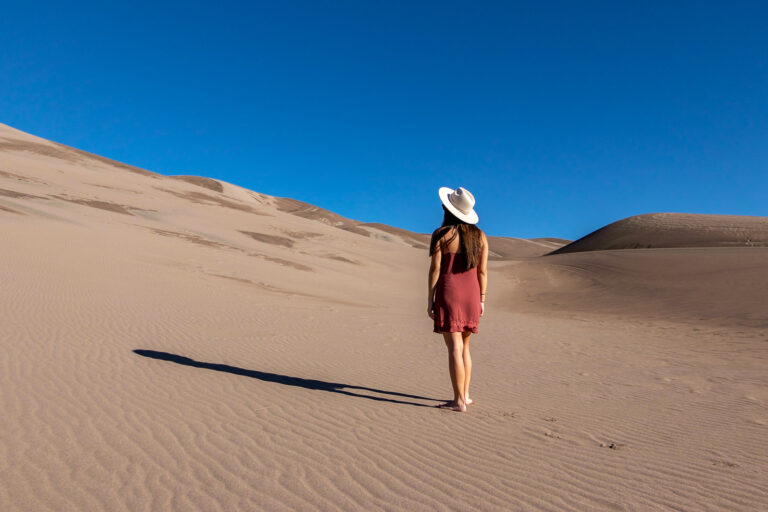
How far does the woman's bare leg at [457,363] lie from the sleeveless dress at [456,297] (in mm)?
92

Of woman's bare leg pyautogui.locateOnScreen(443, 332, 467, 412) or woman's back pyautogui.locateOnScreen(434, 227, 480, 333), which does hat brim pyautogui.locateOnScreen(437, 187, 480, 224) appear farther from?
woman's bare leg pyautogui.locateOnScreen(443, 332, 467, 412)

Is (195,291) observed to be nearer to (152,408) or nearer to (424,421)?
(152,408)

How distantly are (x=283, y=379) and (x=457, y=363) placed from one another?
2.49 m

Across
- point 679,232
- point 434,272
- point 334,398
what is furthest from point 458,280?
point 679,232

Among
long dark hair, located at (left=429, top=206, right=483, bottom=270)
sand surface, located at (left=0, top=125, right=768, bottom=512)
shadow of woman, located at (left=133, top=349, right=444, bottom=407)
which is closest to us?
sand surface, located at (left=0, top=125, right=768, bottom=512)

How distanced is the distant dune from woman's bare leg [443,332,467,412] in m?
47.7

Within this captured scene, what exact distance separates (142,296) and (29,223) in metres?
10.3

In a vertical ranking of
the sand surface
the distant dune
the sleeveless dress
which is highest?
the distant dune

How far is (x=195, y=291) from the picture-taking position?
13109mm

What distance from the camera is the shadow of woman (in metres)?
5.54

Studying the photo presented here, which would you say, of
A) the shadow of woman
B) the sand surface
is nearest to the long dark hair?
the sand surface

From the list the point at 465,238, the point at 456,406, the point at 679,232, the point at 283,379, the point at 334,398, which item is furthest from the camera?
the point at 679,232

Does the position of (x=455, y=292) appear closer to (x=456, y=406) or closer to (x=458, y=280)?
(x=458, y=280)

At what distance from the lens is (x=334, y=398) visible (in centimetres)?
523
